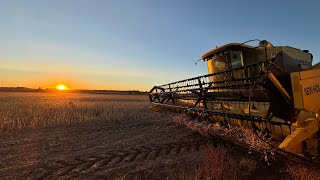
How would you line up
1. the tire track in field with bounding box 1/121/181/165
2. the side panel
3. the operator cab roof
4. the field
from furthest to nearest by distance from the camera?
the operator cab roof → the tire track in field with bounding box 1/121/181/165 → the field → the side panel

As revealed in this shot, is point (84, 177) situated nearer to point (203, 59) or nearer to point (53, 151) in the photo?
point (53, 151)

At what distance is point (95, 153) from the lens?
17.9 ft

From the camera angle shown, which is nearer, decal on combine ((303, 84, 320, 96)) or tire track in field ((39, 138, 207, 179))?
decal on combine ((303, 84, 320, 96))

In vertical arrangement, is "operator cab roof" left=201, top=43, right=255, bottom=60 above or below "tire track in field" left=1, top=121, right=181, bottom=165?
above

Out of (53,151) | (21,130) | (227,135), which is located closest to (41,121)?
(21,130)

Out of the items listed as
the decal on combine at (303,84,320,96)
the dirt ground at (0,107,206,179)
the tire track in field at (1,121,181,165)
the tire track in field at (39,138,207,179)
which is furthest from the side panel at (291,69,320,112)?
the tire track in field at (1,121,181,165)

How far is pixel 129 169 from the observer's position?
452 centimetres

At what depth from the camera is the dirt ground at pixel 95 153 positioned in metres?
4.38

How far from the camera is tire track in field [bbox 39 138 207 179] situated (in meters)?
4.41

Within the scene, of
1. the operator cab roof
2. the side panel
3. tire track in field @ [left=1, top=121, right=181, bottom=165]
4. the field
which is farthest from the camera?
the operator cab roof

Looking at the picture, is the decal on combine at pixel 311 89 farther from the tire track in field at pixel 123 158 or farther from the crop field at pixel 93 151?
the tire track in field at pixel 123 158

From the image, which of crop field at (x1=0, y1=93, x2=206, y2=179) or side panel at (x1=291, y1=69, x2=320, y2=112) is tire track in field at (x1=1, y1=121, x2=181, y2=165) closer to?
crop field at (x1=0, y1=93, x2=206, y2=179)

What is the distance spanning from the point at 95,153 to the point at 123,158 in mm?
710

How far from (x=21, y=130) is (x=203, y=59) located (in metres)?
6.26
